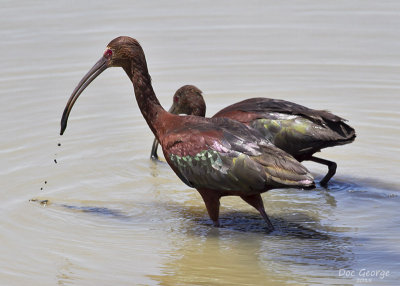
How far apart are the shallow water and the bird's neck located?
2.97ft

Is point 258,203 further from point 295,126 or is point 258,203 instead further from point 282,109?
point 282,109

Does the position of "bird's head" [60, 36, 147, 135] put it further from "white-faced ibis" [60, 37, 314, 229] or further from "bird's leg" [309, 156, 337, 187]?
"bird's leg" [309, 156, 337, 187]

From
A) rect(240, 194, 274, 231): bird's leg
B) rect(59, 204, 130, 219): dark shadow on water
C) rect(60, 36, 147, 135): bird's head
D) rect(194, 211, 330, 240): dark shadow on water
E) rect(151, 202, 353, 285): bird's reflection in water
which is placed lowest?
rect(151, 202, 353, 285): bird's reflection in water

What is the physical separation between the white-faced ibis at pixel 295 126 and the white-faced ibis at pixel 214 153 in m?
0.82

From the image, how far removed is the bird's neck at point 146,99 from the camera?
8312 millimetres

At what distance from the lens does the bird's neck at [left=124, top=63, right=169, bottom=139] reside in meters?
8.31

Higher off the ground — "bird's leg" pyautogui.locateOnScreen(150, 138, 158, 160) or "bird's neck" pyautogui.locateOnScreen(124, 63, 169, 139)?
"bird's neck" pyautogui.locateOnScreen(124, 63, 169, 139)

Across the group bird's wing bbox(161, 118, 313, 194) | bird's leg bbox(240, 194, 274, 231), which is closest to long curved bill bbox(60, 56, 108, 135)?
bird's wing bbox(161, 118, 313, 194)

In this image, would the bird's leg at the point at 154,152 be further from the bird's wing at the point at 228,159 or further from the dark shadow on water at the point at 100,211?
the bird's wing at the point at 228,159

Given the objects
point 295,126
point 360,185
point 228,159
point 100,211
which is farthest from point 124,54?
point 360,185

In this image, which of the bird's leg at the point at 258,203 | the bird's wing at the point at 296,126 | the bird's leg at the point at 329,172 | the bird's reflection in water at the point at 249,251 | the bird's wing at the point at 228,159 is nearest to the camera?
the bird's reflection in water at the point at 249,251

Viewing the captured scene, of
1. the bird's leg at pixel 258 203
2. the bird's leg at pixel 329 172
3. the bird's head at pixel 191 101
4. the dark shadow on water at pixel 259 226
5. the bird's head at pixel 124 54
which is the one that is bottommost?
the dark shadow on water at pixel 259 226

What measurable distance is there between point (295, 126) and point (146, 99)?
161 cm

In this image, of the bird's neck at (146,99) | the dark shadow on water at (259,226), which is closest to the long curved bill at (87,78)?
the bird's neck at (146,99)
